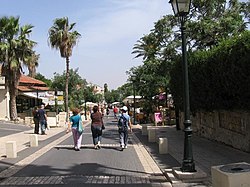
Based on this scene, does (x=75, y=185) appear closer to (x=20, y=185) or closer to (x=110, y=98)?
(x=20, y=185)

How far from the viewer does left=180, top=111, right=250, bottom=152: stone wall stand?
13.3 meters

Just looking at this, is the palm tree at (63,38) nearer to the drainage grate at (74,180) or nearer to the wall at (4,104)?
the wall at (4,104)

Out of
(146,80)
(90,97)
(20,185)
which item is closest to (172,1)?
(20,185)

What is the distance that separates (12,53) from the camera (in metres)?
36.0

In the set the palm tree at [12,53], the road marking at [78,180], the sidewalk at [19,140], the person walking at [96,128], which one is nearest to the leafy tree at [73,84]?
the palm tree at [12,53]

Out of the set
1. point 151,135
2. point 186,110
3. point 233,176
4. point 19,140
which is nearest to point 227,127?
point 151,135

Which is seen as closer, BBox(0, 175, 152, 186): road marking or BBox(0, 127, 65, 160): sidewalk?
BBox(0, 175, 152, 186): road marking

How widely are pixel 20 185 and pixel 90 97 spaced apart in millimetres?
66413

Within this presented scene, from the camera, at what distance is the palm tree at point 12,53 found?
117 ft

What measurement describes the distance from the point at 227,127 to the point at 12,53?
25.0 m

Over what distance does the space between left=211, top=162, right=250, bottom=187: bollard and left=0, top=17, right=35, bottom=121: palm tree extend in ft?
102

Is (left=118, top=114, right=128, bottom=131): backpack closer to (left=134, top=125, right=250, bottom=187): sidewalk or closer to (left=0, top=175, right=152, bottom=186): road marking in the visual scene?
(left=134, top=125, right=250, bottom=187): sidewalk

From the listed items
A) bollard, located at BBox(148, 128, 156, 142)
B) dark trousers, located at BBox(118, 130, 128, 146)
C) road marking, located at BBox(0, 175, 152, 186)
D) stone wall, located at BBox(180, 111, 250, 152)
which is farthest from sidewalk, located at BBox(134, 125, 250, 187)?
bollard, located at BBox(148, 128, 156, 142)

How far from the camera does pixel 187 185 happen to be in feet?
27.4
